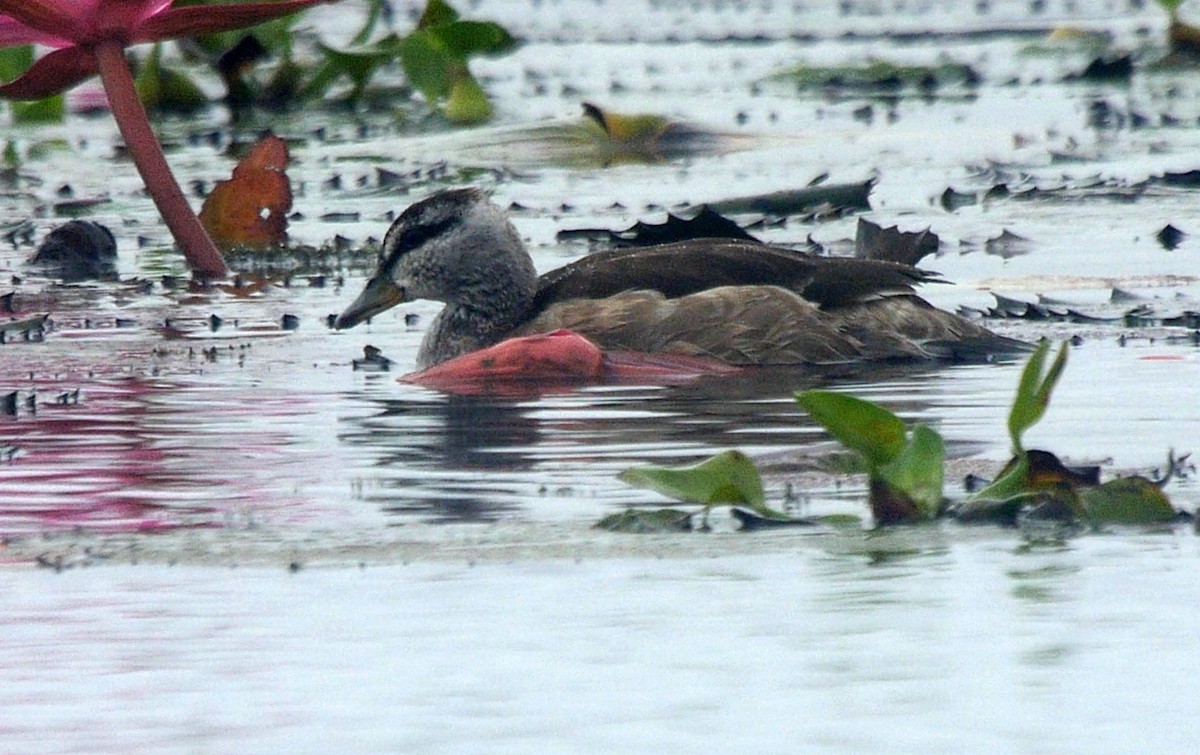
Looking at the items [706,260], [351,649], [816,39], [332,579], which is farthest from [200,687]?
[816,39]

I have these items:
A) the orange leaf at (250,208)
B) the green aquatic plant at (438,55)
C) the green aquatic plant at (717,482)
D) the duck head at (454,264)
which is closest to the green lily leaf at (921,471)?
the green aquatic plant at (717,482)

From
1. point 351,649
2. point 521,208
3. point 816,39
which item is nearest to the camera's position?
point 351,649

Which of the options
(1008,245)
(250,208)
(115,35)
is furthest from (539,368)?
(250,208)

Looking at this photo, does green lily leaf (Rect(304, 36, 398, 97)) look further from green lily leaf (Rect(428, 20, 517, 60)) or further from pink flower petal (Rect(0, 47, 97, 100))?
pink flower petal (Rect(0, 47, 97, 100))

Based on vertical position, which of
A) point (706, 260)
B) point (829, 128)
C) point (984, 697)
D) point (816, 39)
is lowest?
point (984, 697)

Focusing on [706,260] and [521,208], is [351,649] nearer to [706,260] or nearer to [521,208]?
[706,260]

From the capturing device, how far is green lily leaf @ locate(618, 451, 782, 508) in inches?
223

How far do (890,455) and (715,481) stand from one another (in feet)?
1.16

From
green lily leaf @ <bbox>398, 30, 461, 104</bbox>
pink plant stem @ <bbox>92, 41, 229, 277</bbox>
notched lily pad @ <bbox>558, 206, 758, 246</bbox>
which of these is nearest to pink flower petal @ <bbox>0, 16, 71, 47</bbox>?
pink plant stem @ <bbox>92, 41, 229, 277</bbox>

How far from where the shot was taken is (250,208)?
13.0 m

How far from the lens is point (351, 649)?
15.9 feet

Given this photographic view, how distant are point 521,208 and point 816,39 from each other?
12.1 metres

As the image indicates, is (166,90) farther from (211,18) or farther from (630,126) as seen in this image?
(211,18)

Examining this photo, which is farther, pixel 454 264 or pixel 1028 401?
pixel 454 264
